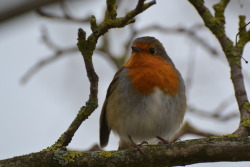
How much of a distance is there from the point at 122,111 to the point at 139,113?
9.3 inches

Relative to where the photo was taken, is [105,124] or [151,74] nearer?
[151,74]

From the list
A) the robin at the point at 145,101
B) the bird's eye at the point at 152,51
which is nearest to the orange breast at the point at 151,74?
the robin at the point at 145,101

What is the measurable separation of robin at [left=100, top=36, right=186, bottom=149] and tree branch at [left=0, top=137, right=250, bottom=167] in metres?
1.16

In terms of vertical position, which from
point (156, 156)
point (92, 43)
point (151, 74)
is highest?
point (92, 43)

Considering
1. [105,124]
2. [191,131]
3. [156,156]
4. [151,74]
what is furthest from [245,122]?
[105,124]

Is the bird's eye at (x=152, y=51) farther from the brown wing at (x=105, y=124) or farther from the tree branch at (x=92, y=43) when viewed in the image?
the tree branch at (x=92, y=43)

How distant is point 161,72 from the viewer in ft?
15.9

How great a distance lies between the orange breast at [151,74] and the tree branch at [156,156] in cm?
149

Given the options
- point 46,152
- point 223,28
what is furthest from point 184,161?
point 223,28

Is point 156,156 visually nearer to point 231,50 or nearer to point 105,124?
point 231,50

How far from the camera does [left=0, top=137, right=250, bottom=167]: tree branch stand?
10.0 ft

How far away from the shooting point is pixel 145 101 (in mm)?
4582

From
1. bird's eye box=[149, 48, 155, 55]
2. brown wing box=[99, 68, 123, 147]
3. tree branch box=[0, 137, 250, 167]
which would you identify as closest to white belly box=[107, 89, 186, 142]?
brown wing box=[99, 68, 123, 147]

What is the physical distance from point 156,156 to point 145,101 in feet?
4.68
